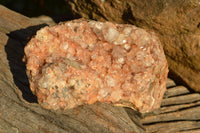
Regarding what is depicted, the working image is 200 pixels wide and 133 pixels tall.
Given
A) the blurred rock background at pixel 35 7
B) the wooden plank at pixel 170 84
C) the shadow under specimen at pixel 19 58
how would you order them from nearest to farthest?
1. the shadow under specimen at pixel 19 58
2. the wooden plank at pixel 170 84
3. the blurred rock background at pixel 35 7

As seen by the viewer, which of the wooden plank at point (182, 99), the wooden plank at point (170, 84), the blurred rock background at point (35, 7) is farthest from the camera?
the blurred rock background at point (35, 7)

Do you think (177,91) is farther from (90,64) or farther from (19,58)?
(19,58)

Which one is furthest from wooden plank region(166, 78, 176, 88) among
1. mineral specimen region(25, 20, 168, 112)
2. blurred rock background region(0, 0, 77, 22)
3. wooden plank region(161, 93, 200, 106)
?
blurred rock background region(0, 0, 77, 22)

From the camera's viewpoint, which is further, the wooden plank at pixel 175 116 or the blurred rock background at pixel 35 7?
the blurred rock background at pixel 35 7

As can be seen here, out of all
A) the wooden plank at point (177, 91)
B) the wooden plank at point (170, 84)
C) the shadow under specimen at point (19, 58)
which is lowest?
the wooden plank at point (177, 91)

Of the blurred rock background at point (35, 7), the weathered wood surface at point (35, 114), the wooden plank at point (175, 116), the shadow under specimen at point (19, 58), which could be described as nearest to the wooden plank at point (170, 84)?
the wooden plank at point (175, 116)

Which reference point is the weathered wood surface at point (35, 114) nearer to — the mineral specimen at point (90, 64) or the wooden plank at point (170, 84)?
the mineral specimen at point (90, 64)
